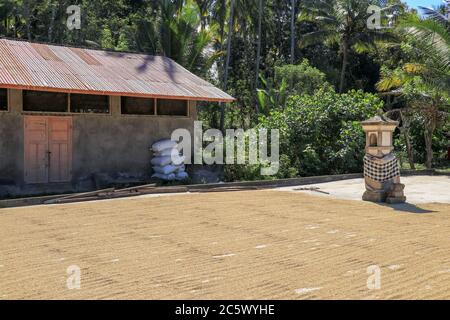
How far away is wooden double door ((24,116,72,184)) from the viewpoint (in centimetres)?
1491

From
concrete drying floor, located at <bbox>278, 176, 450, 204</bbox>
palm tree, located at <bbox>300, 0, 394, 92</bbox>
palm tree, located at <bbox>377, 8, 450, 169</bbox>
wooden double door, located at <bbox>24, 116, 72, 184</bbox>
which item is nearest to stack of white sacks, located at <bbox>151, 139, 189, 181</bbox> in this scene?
wooden double door, located at <bbox>24, 116, 72, 184</bbox>

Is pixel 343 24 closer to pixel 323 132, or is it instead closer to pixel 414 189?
pixel 323 132

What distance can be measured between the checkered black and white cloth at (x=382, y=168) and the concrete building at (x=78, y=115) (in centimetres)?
640

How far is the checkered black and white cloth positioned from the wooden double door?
8.55 meters

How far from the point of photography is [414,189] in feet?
49.6

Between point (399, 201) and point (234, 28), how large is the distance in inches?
892

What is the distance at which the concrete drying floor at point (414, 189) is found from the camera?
43.7 feet

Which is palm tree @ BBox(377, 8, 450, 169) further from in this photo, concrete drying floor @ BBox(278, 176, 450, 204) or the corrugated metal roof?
the corrugated metal roof

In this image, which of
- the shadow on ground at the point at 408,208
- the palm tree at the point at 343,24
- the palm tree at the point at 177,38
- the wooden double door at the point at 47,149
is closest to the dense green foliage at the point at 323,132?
the palm tree at the point at 177,38

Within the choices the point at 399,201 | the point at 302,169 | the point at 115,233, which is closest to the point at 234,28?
the point at 302,169

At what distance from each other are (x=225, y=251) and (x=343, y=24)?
2898cm
